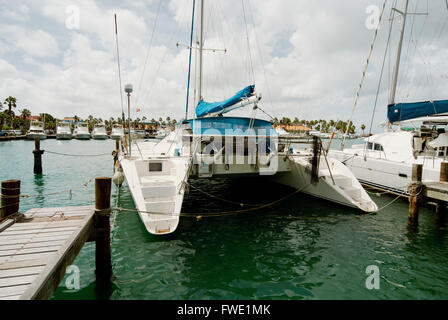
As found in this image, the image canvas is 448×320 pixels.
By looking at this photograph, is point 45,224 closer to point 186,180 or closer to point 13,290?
point 13,290

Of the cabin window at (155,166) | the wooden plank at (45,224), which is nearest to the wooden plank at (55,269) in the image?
the wooden plank at (45,224)

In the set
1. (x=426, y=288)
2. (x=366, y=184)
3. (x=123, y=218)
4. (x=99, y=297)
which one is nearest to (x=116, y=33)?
(x=123, y=218)

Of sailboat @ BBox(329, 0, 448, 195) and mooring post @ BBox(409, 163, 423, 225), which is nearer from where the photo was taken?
mooring post @ BBox(409, 163, 423, 225)

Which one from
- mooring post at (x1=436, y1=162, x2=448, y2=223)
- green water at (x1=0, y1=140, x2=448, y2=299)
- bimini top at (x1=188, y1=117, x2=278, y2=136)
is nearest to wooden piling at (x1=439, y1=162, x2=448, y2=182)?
mooring post at (x1=436, y1=162, x2=448, y2=223)

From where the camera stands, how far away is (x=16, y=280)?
2.80 m

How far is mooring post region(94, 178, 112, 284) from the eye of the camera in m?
4.27

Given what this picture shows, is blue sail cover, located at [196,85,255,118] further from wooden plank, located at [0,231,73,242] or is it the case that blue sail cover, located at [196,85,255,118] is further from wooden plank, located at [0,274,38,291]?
wooden plank, located at [0,274,38,291]

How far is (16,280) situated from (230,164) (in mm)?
5797

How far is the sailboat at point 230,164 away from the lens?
7031 millimetres

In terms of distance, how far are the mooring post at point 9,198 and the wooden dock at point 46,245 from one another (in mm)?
119

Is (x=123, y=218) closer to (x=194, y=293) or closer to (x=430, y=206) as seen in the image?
(x=194, y=293)

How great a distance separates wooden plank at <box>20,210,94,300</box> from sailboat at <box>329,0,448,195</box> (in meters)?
10.8

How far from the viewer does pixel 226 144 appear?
26.7ft

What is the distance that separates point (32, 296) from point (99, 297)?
187 cm
